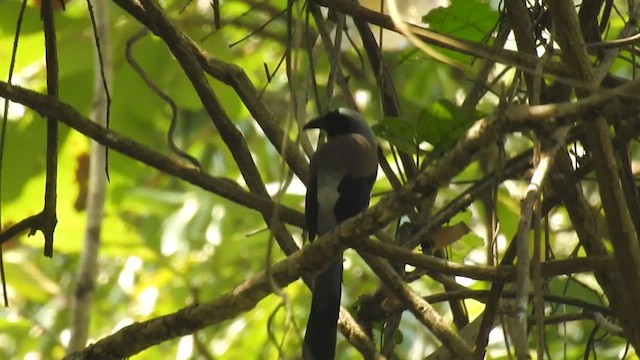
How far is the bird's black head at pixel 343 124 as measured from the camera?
1821mm

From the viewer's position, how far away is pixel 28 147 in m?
2.12

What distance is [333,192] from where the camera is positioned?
1631mm

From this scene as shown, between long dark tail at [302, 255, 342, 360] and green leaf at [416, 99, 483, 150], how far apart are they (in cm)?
24

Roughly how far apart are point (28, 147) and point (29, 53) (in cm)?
22

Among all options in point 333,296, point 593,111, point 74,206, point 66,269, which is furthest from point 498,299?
point 66,269

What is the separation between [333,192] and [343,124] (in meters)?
0.26

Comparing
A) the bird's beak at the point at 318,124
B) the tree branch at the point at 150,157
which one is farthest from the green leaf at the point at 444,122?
the bird's beak at the point at 318,124

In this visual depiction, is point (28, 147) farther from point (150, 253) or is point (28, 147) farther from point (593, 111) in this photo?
point (593, 111)

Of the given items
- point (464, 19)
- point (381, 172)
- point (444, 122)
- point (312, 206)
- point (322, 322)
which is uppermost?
point (381, 172)

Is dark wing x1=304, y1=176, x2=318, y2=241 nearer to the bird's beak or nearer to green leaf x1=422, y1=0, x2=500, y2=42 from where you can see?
the bird's beak

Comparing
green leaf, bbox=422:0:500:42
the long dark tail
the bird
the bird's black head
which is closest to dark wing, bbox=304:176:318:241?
the bird

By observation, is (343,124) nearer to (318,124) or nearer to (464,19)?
(318,124)

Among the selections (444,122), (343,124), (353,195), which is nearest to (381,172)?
(343,124)

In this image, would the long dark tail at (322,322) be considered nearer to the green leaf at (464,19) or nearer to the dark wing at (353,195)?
the dark wing at (353,195)
